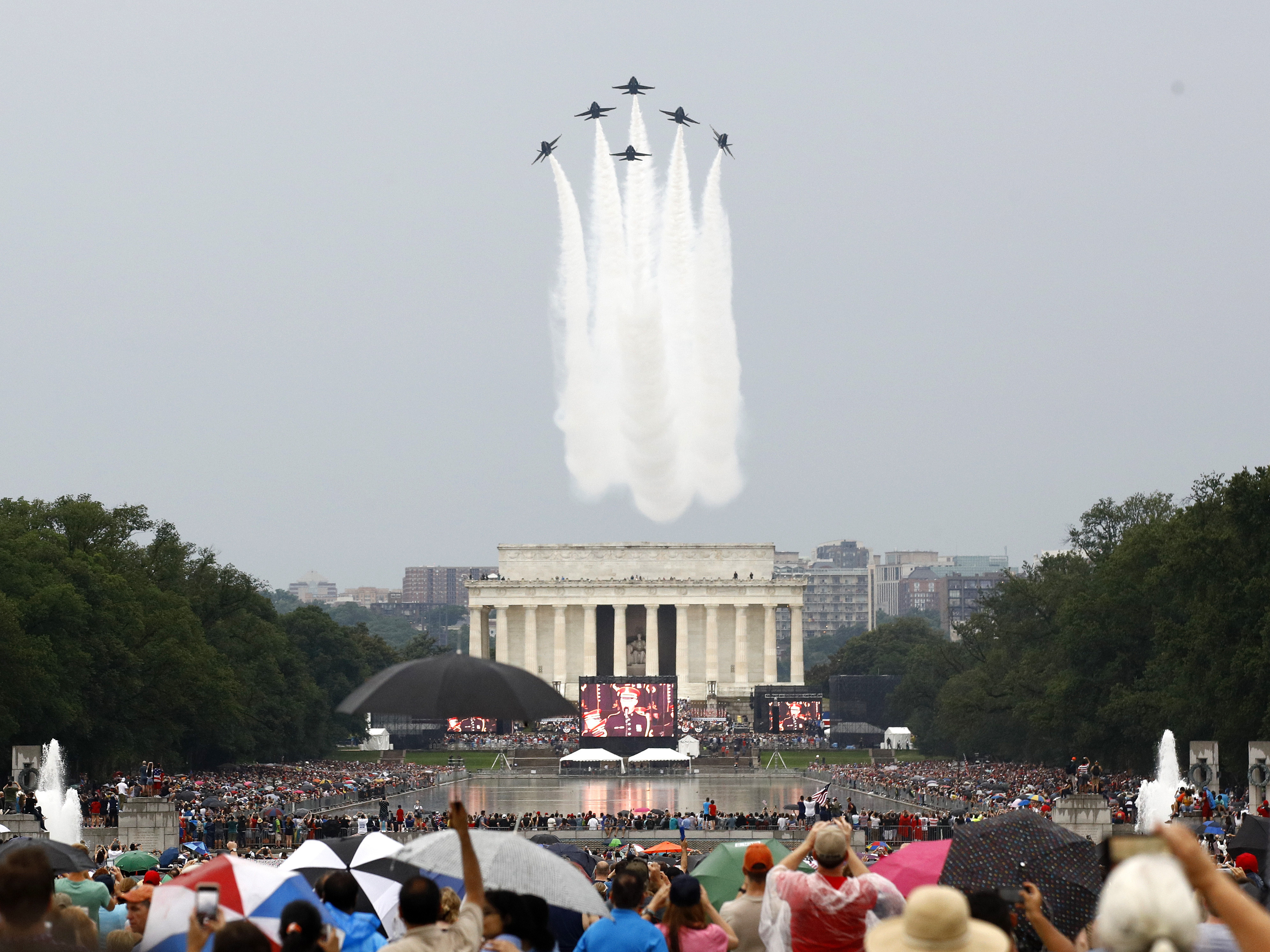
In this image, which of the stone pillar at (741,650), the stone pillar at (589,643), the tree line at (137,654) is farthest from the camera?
the stone pillar at (589,643)

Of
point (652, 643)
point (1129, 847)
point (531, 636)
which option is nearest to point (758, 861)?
point (1129, 847)

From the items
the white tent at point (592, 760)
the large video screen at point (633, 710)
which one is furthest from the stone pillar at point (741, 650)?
the white tent at point (592, 760)

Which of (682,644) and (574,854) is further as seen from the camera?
(682,644)

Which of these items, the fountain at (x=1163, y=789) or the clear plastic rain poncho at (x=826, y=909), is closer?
the clear plastic rain poncho at (x=826, y=909)

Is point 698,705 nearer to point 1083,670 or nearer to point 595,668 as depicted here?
point 595,668

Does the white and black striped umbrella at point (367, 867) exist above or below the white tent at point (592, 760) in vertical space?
above

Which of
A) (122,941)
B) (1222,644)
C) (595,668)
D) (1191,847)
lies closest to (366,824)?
(1222,644)

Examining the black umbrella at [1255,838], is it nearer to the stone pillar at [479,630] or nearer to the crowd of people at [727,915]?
the crowd of people at [727,915]

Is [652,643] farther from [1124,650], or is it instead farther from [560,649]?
[1124,650]
